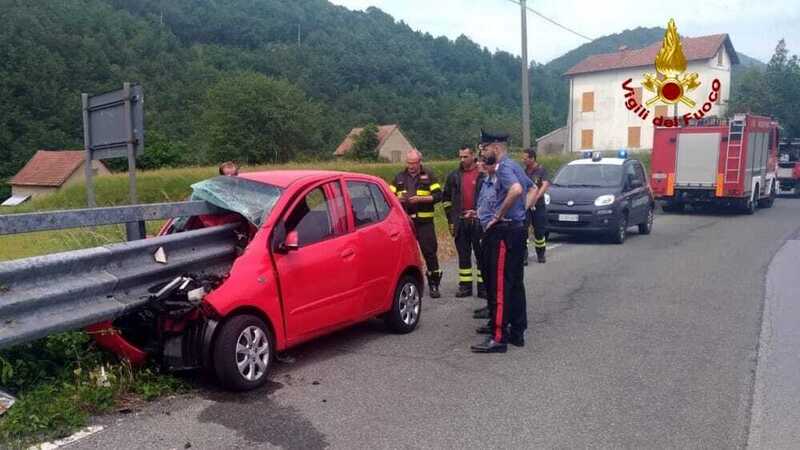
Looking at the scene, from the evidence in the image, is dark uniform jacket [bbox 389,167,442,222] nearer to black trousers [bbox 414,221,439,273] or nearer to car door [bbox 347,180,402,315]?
black trousers [bbox 414,221,439,273]

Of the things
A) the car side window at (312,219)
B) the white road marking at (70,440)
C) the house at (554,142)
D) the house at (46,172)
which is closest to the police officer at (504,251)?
the car side window at (312,219)

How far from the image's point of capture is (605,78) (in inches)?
2239

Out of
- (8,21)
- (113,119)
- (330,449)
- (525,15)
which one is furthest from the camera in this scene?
(8,21)

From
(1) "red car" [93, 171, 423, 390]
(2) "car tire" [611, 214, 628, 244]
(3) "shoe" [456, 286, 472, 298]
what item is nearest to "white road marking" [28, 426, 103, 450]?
(1) "red car" [93, 171, 423, 390]

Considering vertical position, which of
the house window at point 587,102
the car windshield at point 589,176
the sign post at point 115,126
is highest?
the house window at point 587,102

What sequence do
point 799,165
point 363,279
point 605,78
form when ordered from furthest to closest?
point 605,78 → point 799,165 → point 363,279

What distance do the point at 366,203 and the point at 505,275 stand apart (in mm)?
1413

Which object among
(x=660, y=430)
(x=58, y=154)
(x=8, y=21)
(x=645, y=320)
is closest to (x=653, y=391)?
(x=660, y=430)

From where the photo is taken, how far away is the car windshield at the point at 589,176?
14323mm

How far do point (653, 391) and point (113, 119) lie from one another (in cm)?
527

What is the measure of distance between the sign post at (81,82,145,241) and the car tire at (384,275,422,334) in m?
2.67

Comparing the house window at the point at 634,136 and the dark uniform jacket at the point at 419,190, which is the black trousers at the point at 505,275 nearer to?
the dark uniform jacket at the point at 419,190

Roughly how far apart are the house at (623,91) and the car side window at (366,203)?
47.8 m

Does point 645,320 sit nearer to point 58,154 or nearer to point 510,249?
point 510,249
